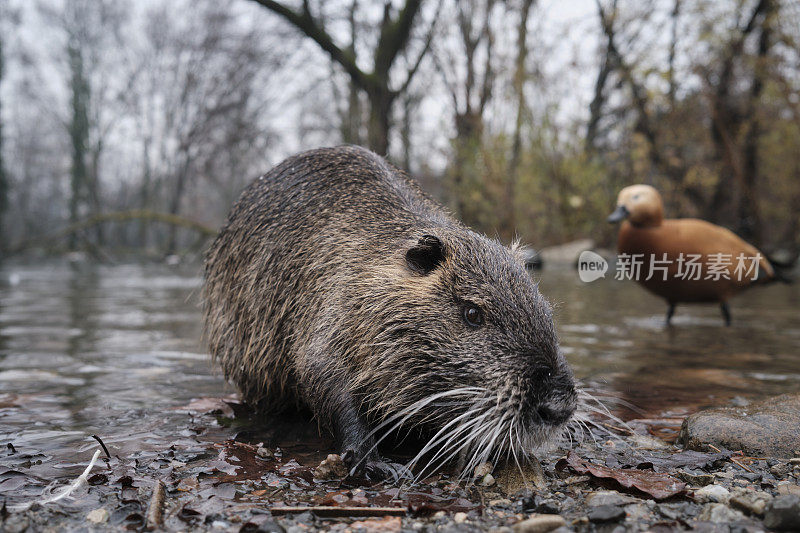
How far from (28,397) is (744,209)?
15.1 m

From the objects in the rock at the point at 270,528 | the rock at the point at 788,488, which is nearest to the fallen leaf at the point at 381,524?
the rock at the point at 270,528

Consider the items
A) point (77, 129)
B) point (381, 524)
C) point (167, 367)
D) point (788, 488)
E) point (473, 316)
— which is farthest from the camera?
point (77, 129)

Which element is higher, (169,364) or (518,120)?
(518,120)

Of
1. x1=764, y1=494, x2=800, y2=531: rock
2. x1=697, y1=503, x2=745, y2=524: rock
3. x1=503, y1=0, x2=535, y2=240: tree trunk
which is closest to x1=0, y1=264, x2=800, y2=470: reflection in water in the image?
x1=697, y1=503, x2=745, y2=524: rock

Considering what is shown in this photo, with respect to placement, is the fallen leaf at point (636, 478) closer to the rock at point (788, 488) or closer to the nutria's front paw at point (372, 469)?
the rock at point (788, 488)

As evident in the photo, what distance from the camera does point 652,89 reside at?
13469mm

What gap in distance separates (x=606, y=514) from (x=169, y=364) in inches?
131

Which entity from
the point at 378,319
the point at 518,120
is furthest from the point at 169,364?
the point at 518,120

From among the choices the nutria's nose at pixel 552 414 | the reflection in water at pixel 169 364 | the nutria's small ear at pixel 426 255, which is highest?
the nutria's small ear at pixel 426 255

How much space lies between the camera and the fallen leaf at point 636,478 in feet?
6.72

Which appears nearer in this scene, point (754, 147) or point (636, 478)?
point (636, 478)

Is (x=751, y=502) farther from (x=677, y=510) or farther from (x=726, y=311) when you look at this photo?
(x=726, y=311)

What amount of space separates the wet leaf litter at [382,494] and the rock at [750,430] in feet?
0.20

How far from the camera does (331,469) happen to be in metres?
2.27
